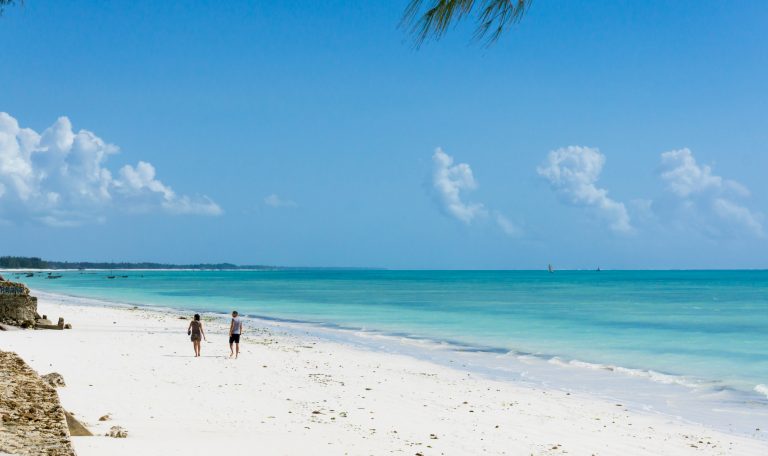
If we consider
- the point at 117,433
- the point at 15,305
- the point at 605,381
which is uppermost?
the point at 15,305

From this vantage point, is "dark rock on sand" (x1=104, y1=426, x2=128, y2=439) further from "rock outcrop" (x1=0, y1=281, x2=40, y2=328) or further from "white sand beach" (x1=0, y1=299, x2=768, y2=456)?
"rock outcrop" (x1=0, y1=281, x2=40, y2=328)

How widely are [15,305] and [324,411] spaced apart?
16286 mm

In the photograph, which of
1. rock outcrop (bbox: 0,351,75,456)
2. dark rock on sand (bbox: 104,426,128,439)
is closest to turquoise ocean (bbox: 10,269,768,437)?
dark rock on sand (bbox: 104,426,128,439)

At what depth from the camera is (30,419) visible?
19.9 ft

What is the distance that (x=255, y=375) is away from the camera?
16.3 m

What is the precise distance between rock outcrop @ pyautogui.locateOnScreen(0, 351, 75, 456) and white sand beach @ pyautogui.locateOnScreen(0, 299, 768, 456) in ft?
2.50

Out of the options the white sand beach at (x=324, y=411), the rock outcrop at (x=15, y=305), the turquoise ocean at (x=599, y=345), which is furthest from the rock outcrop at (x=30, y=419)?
the rock outcrop at (x=15, y=305)

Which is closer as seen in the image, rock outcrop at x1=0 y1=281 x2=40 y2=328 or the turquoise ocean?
the turquoise ocean

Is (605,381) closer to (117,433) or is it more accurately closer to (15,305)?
(117,433)

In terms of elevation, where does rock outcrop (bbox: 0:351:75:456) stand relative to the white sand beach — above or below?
above

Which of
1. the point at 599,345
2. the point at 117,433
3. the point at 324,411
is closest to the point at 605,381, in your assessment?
the point at 324,411

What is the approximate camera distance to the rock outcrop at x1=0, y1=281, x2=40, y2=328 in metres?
22.9

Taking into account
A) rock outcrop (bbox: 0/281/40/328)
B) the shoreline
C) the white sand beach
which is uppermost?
rock outcrop (bbox: 0/281/40/328)

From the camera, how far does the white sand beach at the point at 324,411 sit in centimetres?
963
